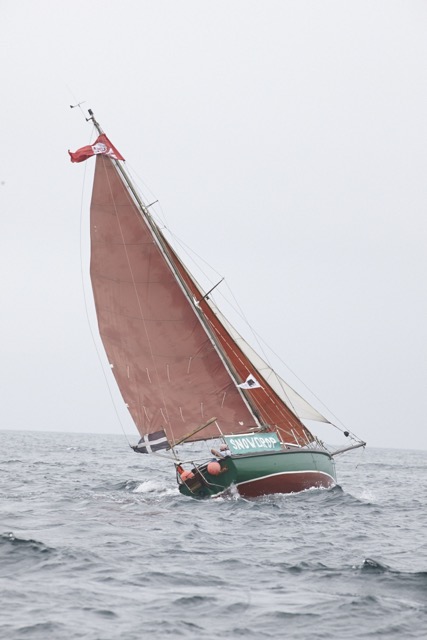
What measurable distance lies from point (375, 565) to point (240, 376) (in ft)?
44.6

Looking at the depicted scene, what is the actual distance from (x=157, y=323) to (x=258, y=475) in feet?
18.5

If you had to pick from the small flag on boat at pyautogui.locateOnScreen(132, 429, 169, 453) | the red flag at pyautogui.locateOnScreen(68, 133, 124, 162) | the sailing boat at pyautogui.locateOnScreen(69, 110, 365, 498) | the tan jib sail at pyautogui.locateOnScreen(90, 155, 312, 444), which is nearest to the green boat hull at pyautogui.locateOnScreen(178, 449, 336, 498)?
the sailing boat at pyautogui.locateOnScreen(69, 110, 365, 498)

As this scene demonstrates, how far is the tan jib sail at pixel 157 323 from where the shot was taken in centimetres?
2491

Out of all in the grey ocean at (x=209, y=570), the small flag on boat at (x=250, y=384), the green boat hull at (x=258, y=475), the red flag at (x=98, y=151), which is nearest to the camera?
the grey ocean at (x=209, y=570)

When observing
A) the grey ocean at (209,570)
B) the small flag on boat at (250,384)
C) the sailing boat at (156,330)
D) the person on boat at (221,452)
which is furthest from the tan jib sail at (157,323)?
the grey ocean at (209,570)

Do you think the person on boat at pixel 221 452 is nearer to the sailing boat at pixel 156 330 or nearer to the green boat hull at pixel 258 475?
the green boat hull at pixel 258 475

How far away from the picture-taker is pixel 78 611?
10453 mm

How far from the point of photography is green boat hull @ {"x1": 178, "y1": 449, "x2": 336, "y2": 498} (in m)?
22.4

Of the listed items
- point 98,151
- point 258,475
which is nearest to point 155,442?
point 258,475

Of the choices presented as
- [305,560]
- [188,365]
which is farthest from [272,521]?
[188,365]

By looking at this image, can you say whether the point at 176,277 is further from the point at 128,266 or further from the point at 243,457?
the point at 243,457

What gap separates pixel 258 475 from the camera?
22578 millimetres

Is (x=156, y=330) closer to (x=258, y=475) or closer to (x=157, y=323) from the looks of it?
(x=157, y=323)

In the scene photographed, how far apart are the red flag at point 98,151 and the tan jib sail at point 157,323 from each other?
22cm
